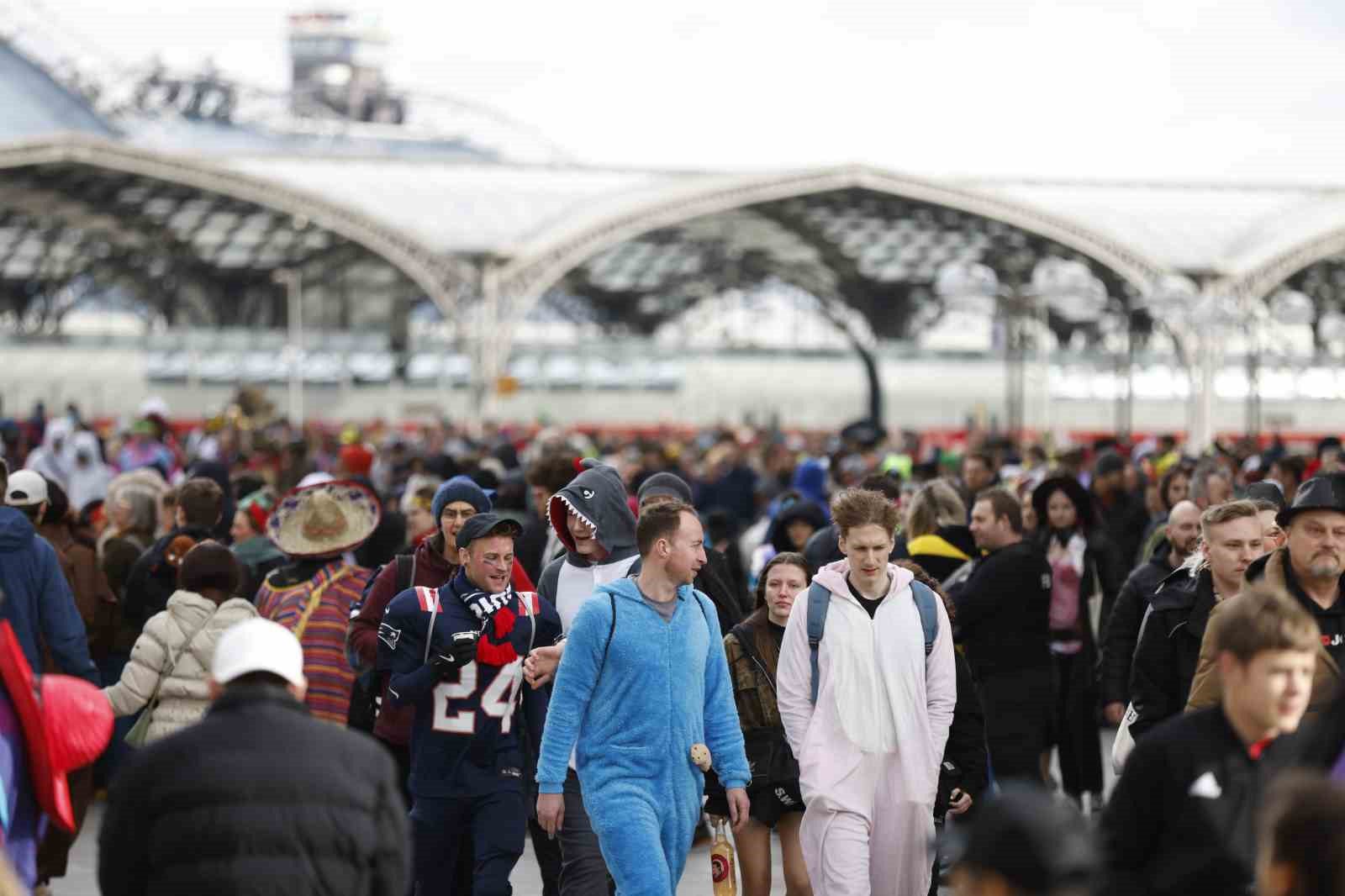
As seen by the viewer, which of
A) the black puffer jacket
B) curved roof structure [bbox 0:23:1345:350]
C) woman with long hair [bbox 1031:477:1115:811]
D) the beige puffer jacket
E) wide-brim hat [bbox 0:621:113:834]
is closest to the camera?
the black puffer jacket

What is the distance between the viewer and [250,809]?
439 cm

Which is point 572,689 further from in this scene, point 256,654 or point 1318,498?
point 1318,498

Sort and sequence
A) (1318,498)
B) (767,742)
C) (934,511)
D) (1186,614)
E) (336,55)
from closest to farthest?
1. (1318,498)
2. (1186,614)
3. (767,742)
4. (934,511)
5. (336,55)

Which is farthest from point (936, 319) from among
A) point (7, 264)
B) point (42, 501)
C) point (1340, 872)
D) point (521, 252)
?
point (1340, 872)

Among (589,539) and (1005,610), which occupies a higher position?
(589,539)

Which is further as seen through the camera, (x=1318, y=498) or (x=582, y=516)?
(x=582, y=516)

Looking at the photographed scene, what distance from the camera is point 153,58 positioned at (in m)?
84.4

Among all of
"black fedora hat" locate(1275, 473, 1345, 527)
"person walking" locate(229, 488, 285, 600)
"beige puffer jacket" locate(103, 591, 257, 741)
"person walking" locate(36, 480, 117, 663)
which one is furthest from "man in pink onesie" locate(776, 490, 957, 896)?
"person walking" locate(36, 480, 117, 663)

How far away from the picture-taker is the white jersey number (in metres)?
7.12

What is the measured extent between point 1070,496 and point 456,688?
497cm

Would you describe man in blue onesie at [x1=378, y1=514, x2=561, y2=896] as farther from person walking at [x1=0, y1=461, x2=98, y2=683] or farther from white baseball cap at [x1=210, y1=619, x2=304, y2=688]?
white baseball cap at [x1=210, y1=619, x2=304, y2=688]

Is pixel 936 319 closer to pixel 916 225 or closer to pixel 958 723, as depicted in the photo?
pixel 916 225

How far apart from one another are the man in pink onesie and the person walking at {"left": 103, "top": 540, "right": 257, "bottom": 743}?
8.11ft

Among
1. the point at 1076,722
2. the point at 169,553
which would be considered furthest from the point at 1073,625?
the point at 169,553
